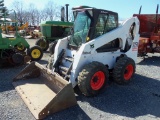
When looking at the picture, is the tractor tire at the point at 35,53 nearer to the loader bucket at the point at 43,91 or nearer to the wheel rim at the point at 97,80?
the loader bucket at the point at 43,91

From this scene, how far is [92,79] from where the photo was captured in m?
4.86

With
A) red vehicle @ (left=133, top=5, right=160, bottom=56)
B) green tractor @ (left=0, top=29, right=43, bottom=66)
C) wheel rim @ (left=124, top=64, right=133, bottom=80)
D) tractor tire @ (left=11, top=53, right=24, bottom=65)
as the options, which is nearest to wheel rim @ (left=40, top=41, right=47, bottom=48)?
green tractor @ (left=0, top=29, right=43, bottom=66)

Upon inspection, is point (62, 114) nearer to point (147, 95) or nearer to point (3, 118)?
point (3, 118)

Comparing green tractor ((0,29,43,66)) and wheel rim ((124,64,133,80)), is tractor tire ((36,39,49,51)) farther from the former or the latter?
wheel rim ((124,64,133,80))

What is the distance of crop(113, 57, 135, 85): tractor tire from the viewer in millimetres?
5527

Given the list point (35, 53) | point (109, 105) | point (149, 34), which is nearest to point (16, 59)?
point (35, 53)

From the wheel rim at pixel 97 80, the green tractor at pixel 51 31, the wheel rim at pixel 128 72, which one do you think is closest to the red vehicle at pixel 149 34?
the wheel rim at pixel 128 72

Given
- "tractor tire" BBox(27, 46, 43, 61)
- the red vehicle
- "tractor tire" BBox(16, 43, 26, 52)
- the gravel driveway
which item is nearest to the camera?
the gravel driveway

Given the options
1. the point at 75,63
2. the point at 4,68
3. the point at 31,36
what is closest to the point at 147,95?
the point at 75,63

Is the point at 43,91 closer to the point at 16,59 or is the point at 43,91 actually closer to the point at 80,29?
the point at 80,29

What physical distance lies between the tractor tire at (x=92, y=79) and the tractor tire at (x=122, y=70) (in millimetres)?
545

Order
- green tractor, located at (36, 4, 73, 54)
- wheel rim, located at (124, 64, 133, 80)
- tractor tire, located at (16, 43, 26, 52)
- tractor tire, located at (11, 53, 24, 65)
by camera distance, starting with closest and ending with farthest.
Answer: wheel rim, located at (124, 64, 133, 80), tractor tire, located at (11, 53, 24, 65), tractor tire, located at (16, 43, 26, 52), green tractor, located at (36, 4, 73, 54)

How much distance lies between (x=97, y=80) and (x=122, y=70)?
2.93ft

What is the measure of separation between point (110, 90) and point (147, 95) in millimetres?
928
